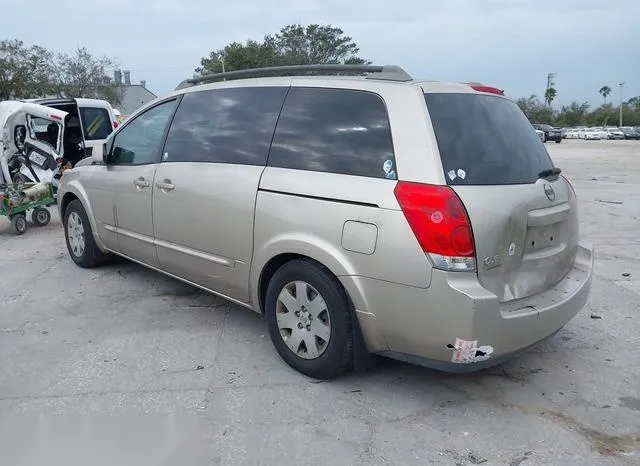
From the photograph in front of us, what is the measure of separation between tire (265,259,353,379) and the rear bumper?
0.36 feet

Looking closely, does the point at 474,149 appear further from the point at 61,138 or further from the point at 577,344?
the point at 61,138

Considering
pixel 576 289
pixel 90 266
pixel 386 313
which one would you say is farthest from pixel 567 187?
pixel 90 266

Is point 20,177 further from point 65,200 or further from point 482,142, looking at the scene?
point 482,142

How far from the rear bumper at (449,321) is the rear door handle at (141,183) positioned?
2215 millimetres

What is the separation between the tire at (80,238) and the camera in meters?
5.71

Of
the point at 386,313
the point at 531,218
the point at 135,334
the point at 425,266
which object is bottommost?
the point at 135,334

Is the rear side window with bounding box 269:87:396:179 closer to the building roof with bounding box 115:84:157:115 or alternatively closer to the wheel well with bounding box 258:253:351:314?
the wheel well with bounding box 258:253:351:314

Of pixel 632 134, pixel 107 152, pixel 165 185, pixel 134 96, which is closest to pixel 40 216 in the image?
pixel 107 152

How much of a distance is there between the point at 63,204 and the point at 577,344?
518 centimetres

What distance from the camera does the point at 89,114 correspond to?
Result: 512 inches

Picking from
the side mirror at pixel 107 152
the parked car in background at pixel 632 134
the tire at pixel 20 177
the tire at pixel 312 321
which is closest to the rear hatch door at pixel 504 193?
the tire at pixel 312 321

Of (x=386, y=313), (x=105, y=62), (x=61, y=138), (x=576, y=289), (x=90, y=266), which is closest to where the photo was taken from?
(x=386, y=313)

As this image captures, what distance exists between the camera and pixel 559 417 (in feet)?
10.3

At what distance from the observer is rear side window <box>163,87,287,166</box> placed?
3.84 metres
